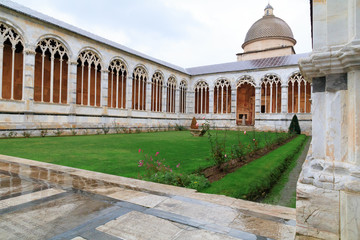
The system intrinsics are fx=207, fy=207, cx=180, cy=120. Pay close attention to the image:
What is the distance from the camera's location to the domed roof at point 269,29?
2995 centimetres

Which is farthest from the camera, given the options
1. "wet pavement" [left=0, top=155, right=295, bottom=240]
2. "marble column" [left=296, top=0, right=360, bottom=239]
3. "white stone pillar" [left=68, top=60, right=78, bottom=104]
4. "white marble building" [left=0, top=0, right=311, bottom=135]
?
"white stone pillar" [left=68, top=60, right=78, bottom=104]

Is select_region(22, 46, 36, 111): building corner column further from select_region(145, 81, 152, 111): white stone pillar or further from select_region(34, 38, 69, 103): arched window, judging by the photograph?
select_region(145, 81, 152, 111): white stone pillar

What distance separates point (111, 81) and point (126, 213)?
17.4 m

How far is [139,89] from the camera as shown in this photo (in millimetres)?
20359

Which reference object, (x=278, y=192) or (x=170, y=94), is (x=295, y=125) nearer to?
(x=170, y=94)

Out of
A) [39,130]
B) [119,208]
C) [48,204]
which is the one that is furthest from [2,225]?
[39,130]

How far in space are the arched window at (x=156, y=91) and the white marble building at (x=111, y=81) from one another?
111 millimetres

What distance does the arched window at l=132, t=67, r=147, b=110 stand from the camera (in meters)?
20.3

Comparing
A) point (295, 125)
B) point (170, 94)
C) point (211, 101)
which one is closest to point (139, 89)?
point (170, 94)

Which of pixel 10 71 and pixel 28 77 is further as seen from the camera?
pixel 10 71

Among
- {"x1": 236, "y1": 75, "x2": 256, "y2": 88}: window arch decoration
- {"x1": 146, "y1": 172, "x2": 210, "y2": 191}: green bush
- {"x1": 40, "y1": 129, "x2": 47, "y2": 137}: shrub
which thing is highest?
{"x1": 236, "y1": 75, "x2": 256, "y2": 88}: window arch decoration

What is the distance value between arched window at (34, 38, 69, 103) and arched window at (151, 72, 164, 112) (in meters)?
8.44

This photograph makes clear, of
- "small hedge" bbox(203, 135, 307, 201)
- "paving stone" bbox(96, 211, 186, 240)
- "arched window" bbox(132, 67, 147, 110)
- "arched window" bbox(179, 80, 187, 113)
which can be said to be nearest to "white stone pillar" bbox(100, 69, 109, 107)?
"arched window" bbox(132, 67, 147, 110)

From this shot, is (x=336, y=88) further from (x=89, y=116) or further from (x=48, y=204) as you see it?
(x=89, y=116)
